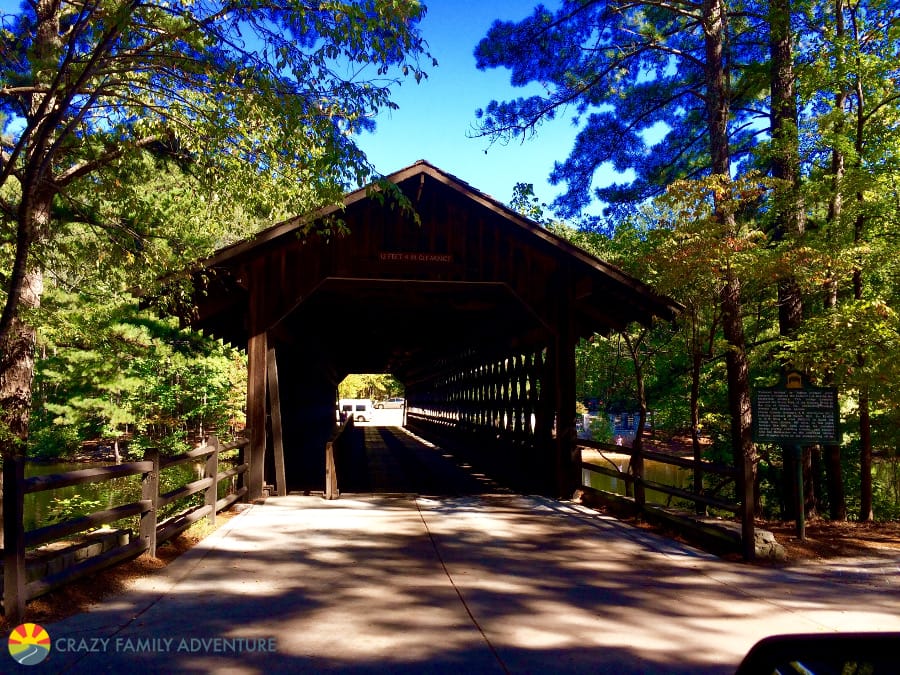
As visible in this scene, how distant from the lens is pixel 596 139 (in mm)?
14758

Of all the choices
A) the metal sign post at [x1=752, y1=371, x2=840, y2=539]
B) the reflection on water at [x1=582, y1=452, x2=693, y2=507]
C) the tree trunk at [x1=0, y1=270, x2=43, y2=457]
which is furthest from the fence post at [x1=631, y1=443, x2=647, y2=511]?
the reflection on water at [x1=582, y1=452, x2=693, y2=507]

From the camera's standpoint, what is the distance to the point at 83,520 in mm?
5137

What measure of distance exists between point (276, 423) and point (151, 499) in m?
4.67

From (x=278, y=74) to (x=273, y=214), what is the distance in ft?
10.8

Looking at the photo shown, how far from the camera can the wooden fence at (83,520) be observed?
14.1ft

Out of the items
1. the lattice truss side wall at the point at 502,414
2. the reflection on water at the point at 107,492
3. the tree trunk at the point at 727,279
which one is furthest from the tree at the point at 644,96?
the reflection on water at the point at 107,492

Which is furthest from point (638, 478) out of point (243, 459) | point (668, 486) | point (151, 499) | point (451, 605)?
point (151, 499)

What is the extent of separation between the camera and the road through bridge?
12.9 feet

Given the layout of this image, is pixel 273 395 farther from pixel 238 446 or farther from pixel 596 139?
pixel 596 139

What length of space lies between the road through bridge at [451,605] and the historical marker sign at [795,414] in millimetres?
1558

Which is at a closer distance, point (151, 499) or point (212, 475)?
point (151, 499)

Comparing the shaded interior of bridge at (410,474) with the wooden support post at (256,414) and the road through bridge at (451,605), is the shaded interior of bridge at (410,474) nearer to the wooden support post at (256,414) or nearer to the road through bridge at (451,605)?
the wooden support post at (256,414)

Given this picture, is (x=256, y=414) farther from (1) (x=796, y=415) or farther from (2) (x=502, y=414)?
(1) (x=796, y=415)

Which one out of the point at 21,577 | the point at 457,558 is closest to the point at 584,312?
the point at 457,558
